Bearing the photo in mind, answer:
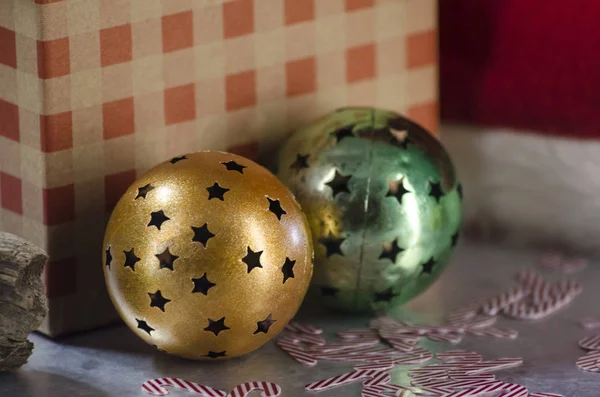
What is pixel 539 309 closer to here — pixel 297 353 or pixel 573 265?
pixel 573 265

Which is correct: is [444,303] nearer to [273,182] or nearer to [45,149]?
[273,182]

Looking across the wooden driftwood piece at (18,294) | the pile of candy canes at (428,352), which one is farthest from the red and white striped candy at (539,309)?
the wooden driftwood piece at (18,294)

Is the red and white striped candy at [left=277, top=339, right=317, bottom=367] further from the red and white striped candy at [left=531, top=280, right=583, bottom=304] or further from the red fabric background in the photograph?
the red fabric background

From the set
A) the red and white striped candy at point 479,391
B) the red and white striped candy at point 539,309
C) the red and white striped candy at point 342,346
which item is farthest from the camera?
the red and white striped candy at point 539,309

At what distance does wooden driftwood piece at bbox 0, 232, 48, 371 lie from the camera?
1122mm

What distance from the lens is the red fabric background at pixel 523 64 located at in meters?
1.51

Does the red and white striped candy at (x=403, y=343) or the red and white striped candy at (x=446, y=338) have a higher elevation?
the red and white striped candy at (x=403, y=343)

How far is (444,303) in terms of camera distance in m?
1.38

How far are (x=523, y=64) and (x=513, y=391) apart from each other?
1.86 ft

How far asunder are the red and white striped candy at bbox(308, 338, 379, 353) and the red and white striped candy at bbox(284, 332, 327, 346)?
0.03 feet

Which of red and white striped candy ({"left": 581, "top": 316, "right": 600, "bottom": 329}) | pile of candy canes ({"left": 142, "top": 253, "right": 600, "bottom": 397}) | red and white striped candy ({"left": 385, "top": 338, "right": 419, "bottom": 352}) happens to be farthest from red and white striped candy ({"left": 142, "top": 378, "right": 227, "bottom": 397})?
red and white striped candy ({"left": 581, "top": 316, "right": 600, "bottom": 329})

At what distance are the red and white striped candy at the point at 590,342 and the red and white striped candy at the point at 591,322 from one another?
0.03 meters

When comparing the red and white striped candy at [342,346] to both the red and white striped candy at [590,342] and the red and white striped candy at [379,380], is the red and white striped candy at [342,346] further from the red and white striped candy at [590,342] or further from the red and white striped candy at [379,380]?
the red and white striped candy at [590,342]

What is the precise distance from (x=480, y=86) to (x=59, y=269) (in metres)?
0.65
